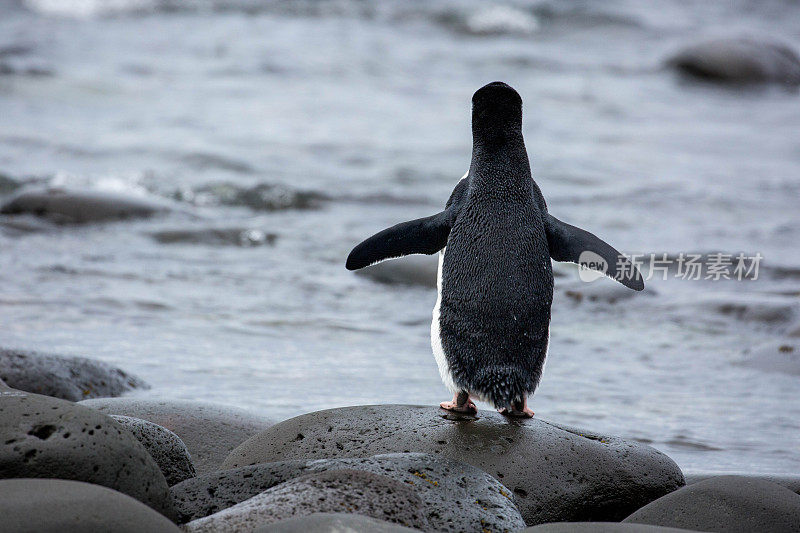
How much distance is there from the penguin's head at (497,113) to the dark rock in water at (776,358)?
92.2 inches

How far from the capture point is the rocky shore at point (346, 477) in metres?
2.18

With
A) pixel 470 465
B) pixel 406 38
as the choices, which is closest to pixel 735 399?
pixel 470 465

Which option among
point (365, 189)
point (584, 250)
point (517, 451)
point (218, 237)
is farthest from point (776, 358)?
point (365, 189)

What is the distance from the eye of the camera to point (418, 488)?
265 cm

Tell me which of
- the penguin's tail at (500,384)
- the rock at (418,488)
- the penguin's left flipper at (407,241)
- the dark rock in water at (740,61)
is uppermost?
the dark rock in water at (740,61)

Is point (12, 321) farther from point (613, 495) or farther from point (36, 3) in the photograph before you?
point (36, 3)

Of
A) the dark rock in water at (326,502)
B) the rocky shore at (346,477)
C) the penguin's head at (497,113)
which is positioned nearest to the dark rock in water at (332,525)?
the rocky shore at (346,477)

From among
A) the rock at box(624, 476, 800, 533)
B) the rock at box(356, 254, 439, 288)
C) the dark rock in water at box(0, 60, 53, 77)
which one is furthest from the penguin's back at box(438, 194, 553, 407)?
the dark rock in water at box(0, 60, 53, 77)

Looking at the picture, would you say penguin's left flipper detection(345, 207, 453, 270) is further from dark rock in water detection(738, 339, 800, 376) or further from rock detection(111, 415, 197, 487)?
dark rock in water detection(738, 339, 800, 376)

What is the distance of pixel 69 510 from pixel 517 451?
57.6 inches

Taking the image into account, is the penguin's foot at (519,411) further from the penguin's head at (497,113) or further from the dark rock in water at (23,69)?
the dark rock in water at (23,69)

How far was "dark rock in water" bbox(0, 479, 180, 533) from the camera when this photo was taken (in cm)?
201

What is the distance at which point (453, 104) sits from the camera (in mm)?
13594

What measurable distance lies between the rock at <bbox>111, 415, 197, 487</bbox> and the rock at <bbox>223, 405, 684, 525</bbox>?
7.2 inches
